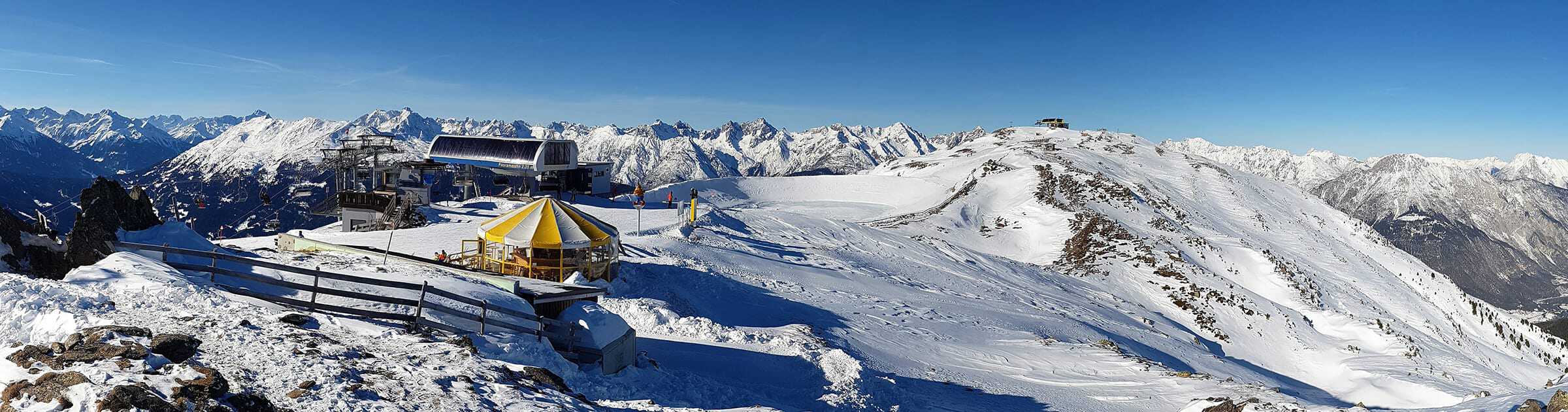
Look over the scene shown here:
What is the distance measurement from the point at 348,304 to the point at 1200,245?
2184 inches

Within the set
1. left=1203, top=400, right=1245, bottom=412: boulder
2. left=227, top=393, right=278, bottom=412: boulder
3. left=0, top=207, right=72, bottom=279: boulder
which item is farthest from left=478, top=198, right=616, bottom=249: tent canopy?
left=1203, top=400, right=1245, bottom=412: boulder

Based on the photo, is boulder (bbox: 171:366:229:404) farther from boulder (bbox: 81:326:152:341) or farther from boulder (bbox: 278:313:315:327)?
boulder (bbox: 278:313:315:327)

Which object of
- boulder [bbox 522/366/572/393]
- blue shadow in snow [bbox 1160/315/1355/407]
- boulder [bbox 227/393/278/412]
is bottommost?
blue shadow in snow [bbox 1160/315/1355/407]

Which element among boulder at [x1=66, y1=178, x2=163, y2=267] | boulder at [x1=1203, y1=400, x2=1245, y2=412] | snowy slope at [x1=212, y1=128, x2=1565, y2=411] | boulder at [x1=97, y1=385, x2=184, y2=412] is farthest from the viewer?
snowy slope at [x1=212, y1=128, x2=1565, y2=411]

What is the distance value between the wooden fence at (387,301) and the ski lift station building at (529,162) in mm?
38601

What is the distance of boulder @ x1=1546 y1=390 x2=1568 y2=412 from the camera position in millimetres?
8781

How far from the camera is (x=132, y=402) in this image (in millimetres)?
7941

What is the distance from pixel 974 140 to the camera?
A: 127 m

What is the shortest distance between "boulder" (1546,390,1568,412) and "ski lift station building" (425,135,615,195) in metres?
49.8

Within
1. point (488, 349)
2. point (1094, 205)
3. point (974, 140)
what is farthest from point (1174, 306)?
point (974, 140)

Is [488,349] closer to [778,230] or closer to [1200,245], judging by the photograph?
[778,230]

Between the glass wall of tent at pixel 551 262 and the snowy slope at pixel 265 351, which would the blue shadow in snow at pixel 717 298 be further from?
the snowy slope at pixel 265 351

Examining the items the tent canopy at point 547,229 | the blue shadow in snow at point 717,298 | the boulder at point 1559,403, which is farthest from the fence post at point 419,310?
the boulder at point 1559,403

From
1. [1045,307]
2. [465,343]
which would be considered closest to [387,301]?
[465,343]
